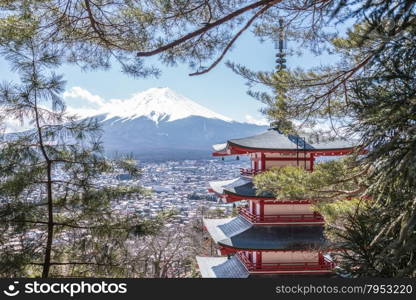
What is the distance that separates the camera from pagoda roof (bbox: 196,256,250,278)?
292 inches

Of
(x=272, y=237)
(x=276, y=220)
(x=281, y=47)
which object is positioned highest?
(x=281, y=47)

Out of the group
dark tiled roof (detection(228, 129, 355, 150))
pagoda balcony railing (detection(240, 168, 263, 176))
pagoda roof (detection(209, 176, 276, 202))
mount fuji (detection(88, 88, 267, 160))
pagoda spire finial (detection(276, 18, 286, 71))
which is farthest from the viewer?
mount fuji (detection(88, 88, 267, 160))

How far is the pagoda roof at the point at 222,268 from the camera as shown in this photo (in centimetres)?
742

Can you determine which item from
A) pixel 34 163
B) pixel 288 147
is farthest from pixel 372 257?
pixel 288 147

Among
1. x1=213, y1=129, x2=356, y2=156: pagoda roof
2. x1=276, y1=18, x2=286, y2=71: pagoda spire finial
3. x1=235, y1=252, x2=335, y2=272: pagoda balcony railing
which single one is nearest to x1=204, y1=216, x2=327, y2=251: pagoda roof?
x1=235, y1=252, x2=335, y2=272: pagoda balcony railing

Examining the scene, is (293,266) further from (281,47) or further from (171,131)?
(171,131)

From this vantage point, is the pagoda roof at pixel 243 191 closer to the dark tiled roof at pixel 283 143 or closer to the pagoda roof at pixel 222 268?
the dark tiled roof at pixel 283 143

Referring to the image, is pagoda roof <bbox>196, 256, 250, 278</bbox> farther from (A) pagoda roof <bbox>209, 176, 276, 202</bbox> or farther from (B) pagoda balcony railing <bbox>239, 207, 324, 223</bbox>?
(A) pagoda roof <bbox>209, 176, 276, 202</bbox>

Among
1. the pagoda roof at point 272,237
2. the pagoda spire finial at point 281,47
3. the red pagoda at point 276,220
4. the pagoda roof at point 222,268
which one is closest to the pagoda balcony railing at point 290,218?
the red pagoda at point 276,220

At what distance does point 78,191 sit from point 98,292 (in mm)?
1309

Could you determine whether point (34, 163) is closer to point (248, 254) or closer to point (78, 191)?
point (78, 191)

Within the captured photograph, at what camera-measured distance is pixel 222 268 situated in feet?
26.3

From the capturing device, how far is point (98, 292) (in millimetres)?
2182

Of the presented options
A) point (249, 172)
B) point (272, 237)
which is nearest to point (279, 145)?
point (249, 172)
